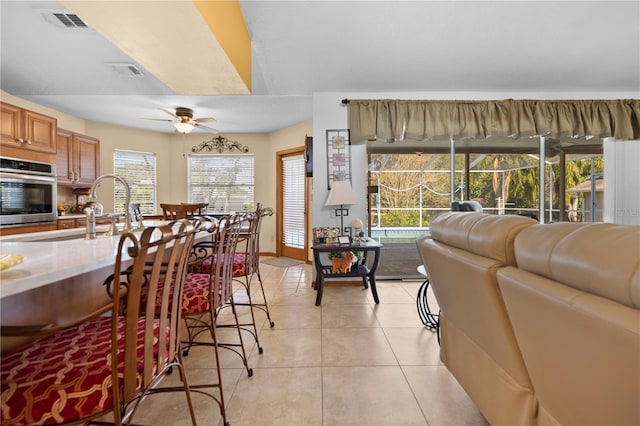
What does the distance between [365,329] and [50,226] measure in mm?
3995

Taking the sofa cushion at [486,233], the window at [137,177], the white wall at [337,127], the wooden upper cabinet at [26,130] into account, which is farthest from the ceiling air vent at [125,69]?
the sofa cushion at [486,233]

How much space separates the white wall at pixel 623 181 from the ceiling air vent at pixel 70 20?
617 centimetres

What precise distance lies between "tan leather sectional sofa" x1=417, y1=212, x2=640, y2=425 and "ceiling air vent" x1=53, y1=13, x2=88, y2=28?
316 cm

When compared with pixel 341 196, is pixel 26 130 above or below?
above

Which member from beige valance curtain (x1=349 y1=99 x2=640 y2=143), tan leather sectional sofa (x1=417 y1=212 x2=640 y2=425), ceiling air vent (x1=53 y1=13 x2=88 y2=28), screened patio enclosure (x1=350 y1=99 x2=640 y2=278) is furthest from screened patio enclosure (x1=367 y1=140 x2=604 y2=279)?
ceiling air vent (x1=53 y1=13 x2=88 y2=28)

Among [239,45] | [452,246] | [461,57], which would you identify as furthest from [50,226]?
[461,57]

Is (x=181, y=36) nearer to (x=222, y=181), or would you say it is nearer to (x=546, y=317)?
(x=546, y=317)

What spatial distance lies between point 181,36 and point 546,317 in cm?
252

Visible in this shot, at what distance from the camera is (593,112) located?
3.84 meters

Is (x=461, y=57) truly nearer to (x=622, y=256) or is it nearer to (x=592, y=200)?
→ (x=622, y=256)

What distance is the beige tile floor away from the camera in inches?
56.9

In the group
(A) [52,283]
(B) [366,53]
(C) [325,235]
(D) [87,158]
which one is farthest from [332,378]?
(D) [87,158]

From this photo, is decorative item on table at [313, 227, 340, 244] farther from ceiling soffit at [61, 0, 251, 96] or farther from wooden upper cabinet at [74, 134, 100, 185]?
wooden upper cabinet at [74, 134, 100, 185]

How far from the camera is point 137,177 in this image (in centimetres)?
541
